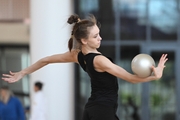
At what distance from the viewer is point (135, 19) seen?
34.5 ft

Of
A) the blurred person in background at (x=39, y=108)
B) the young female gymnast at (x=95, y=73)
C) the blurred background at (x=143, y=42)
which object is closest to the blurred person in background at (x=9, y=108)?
the blurred person in background at (x=39, y=108)

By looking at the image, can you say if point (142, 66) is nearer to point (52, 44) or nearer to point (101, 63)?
point (101, 63)

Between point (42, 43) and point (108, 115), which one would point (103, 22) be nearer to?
point (42, 43)

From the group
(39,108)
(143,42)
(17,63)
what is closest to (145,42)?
(143,42)

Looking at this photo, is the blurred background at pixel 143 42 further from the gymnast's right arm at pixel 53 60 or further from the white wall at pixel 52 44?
the gymnast's right arm at pixel 53 60

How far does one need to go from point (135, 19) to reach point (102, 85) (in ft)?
22.8

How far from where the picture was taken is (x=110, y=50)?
10.6 metres

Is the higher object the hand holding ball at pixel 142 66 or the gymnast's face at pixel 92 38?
the gymnast's face at pixel 92 38

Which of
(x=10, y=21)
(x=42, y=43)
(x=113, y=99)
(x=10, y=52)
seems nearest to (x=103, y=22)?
(x=42, y=43)

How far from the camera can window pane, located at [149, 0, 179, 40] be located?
1040cm

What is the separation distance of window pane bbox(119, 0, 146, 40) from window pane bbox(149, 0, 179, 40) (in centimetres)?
17

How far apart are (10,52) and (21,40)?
38.7 inches

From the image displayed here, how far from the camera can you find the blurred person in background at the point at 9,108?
28.2ft

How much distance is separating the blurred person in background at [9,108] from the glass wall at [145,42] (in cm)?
268
